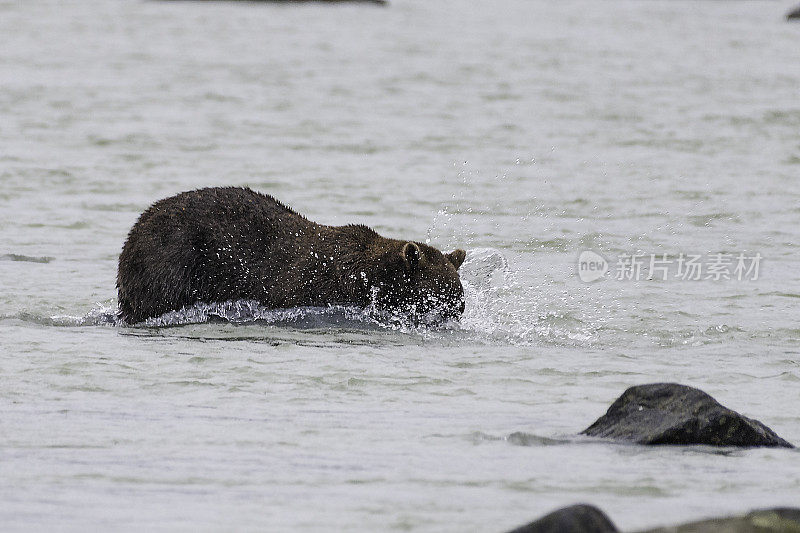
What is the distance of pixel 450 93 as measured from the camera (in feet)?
90.9

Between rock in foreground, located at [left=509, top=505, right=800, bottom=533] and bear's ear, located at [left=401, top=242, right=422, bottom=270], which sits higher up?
bear's ear, located at [left=401, top=242, right=422, bottom=270]

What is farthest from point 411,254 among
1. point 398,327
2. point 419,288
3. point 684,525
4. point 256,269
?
point 684,525

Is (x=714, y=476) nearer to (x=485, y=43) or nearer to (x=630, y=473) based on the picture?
(x=630, y=473)

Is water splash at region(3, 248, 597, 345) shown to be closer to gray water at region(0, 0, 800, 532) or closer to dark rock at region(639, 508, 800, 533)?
gray water at region(0, 0, 800, 532)

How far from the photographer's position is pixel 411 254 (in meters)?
10.4

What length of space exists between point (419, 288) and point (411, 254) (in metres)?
0.27

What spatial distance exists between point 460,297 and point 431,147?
10861mm

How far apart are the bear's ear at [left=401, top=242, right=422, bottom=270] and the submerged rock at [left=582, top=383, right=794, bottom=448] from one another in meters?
3.11

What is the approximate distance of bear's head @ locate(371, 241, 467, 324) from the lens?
10.5m

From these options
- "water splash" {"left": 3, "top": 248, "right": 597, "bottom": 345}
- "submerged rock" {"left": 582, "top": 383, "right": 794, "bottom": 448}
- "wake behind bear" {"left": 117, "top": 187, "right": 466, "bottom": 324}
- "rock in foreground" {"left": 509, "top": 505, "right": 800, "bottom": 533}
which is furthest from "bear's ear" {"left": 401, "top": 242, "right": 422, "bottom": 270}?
"rock in foreground" {"left": 509, "top": 505, "right": 800, "bottom": 533}

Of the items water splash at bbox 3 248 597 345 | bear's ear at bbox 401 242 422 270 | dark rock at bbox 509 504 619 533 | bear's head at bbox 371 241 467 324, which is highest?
bear's ear at bbox 401 242 422 270

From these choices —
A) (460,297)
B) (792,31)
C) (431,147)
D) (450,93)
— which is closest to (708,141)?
(431,147)

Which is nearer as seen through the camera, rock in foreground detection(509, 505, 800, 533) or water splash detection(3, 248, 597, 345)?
rock in foreground detection(509, 505, 800, 533)

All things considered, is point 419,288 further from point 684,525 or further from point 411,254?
point 684,525
